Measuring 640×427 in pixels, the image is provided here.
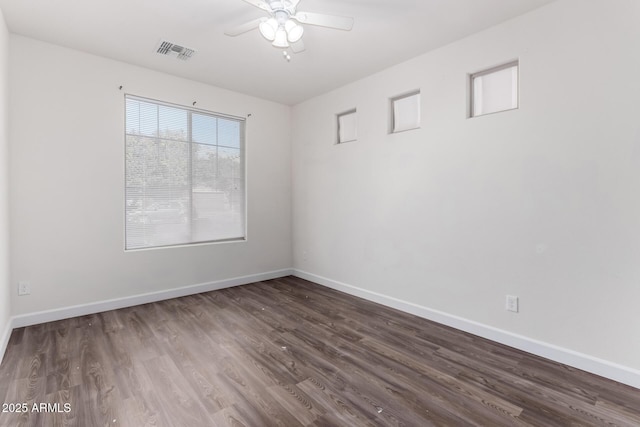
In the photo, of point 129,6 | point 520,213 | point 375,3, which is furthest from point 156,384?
point 375,3

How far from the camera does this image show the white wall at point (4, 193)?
2.49 metres

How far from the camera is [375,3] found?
2439 mm

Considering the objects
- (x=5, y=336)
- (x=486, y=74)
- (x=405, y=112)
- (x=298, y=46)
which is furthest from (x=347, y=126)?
(x=5, y=336)

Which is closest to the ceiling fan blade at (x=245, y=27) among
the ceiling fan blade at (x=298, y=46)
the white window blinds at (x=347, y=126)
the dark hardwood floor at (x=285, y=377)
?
the ceiling fan blade at (x=298, y=46)

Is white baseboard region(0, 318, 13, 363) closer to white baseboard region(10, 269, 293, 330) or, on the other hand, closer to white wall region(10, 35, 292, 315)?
white baseboard region(10, 269, 293, 330)

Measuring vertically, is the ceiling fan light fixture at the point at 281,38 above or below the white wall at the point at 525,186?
above

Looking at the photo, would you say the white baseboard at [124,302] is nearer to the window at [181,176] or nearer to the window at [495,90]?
the window at [181,176]

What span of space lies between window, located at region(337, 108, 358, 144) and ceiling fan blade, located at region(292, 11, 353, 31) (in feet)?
6.14

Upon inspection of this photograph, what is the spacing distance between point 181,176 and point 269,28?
240 cm

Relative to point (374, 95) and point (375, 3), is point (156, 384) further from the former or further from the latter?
point (374, 95)

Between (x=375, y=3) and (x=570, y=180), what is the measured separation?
6.75 ft

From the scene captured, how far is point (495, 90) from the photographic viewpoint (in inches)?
111

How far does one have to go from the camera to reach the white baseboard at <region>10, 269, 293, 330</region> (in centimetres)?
301

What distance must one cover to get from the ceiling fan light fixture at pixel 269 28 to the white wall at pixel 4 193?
218 cm
